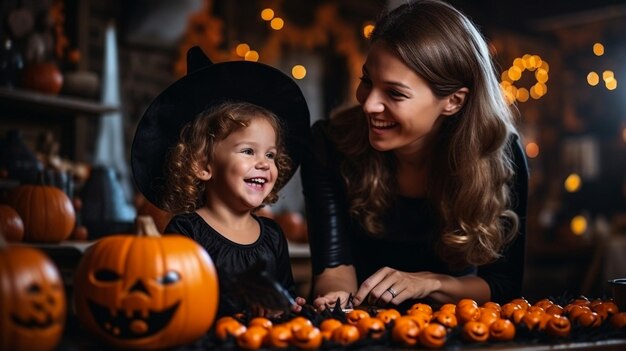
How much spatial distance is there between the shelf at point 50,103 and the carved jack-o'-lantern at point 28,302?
2229 mm

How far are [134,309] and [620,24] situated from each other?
796cm

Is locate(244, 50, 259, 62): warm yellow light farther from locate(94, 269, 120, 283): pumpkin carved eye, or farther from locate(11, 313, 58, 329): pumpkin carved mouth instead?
locate(11, 313, 58, 329): pumpkin carved mouth

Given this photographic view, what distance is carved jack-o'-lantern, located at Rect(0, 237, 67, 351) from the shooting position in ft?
3.27

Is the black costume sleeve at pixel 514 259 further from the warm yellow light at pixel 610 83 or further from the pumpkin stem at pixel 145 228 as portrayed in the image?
the warm yellow light at pixel 610 83

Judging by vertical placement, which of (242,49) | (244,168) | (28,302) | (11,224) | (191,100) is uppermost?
(242,49)

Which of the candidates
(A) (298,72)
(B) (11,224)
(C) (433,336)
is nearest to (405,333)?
(C) (433,336)

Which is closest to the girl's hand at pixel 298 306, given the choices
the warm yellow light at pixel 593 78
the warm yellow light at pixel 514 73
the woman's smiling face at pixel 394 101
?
the woman's smiling face at pixel 394 101

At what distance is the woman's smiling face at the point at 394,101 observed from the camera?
1844 mm

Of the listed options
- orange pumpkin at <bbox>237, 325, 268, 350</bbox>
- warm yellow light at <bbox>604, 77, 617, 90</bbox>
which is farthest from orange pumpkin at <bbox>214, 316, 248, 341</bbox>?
warm yellow light at <bbox>604, 77, 617, 90</bbox>

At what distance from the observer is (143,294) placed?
1.13 m

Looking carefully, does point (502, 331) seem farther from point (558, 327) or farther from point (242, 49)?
point (242, 49)

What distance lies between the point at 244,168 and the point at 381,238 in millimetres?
686

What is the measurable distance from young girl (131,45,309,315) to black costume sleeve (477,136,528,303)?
0.66 metres

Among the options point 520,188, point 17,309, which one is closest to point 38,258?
point 17,309
